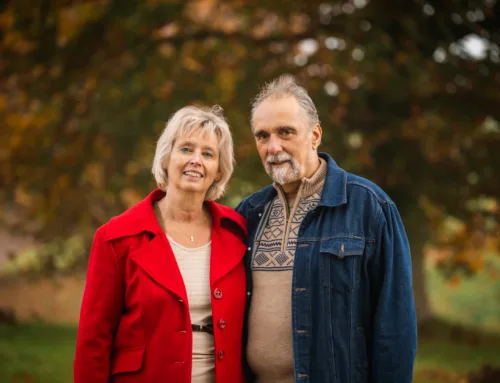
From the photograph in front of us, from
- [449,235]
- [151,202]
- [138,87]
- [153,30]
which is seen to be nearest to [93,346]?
[151,202]

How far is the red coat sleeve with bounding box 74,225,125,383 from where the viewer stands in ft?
8.93

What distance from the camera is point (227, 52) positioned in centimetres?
768

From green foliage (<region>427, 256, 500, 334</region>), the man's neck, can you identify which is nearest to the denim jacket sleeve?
the man's neck

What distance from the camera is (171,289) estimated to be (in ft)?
9.01

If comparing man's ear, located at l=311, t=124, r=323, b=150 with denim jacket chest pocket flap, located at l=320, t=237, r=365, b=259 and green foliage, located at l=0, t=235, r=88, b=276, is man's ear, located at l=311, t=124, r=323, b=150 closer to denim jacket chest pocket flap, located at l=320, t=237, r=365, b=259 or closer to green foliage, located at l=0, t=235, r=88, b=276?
denim jacket chest pocket flap, located at l=320, t=237, r=365, b=259

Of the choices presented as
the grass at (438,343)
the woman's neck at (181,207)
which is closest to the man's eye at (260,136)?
the woman's neck at (181,207)

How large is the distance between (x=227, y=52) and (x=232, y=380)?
5.66 meters

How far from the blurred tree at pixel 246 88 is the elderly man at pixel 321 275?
343cm

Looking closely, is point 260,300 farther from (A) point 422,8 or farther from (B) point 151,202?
(A) point 422,8

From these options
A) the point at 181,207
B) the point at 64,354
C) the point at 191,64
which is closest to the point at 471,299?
the point at 191,64

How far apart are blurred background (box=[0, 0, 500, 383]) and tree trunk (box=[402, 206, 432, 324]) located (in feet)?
0.22

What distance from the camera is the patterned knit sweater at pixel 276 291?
285 cm

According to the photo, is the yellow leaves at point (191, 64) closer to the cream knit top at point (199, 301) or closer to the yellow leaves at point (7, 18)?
the yellow leaves at point (7, 18)

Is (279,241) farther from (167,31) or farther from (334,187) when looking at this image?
(167,31)
